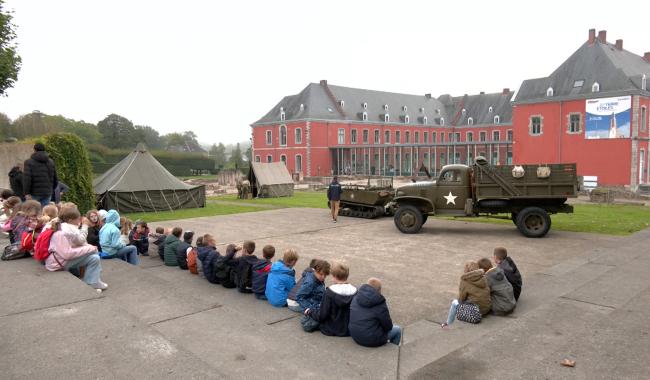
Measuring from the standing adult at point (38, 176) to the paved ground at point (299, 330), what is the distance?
149 inches

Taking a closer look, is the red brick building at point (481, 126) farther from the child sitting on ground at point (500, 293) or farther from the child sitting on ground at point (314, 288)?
the child sitting on ground at point (314, 288)

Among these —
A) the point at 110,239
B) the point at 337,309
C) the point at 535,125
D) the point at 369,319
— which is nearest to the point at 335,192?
the point at 110,239

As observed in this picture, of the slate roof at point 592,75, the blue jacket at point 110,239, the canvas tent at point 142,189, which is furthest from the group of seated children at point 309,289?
the slate roof at point 592,75

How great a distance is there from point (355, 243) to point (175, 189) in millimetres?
12954

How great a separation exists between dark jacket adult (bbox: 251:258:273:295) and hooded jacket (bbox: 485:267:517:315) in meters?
3.42

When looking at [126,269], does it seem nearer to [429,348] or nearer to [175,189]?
[429,348]

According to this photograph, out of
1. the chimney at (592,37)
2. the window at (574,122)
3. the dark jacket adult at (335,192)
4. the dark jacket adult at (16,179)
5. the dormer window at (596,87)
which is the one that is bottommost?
→ the dark jacket adult at (335,192)

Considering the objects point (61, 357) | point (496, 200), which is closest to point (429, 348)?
point (61, 357)

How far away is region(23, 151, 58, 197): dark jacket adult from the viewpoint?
11.2m

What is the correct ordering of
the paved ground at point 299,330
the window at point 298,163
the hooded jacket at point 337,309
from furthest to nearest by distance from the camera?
the window at point 298,163
the hooded jacket at point 337,309
the paved ground at point 299,330

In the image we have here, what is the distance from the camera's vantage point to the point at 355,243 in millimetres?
13078

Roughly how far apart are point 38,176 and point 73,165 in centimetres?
627

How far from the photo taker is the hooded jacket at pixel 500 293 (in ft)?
21.9

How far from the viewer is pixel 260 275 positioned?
7.36m
